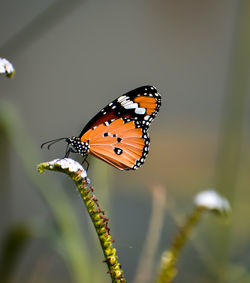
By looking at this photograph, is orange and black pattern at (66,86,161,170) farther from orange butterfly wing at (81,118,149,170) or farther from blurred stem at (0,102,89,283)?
blurred stem at (0,102,89,283)

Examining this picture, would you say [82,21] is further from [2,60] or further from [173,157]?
[2,60]

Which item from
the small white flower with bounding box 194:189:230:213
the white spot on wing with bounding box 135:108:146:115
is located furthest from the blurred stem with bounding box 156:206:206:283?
the white spot on wing with bounding box 135:108:146:115

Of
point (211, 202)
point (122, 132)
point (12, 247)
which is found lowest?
point (12, 247)

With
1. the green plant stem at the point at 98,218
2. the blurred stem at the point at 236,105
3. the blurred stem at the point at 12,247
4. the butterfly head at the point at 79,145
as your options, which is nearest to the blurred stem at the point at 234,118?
the blurred stem at the point at 236,105

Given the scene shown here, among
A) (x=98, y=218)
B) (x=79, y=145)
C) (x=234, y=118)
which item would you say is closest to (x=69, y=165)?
(x=98, y=218)

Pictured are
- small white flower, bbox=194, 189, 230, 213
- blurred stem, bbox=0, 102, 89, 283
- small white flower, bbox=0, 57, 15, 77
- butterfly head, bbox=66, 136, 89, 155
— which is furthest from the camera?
blurred stem, bbox=0, 102, 89, 283

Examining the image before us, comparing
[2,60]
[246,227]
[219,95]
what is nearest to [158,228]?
[2,60]

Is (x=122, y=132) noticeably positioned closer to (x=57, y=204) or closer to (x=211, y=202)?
(x=211, y=202)
